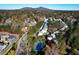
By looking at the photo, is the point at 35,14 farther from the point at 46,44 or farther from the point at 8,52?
the point at 8,52

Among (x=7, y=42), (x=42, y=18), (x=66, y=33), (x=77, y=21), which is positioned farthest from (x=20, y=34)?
(x=77, y=21)

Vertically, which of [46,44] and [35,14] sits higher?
→ [35,14]

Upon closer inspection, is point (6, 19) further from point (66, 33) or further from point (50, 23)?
point (66, 33)

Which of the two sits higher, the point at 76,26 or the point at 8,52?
the point at 76,26
